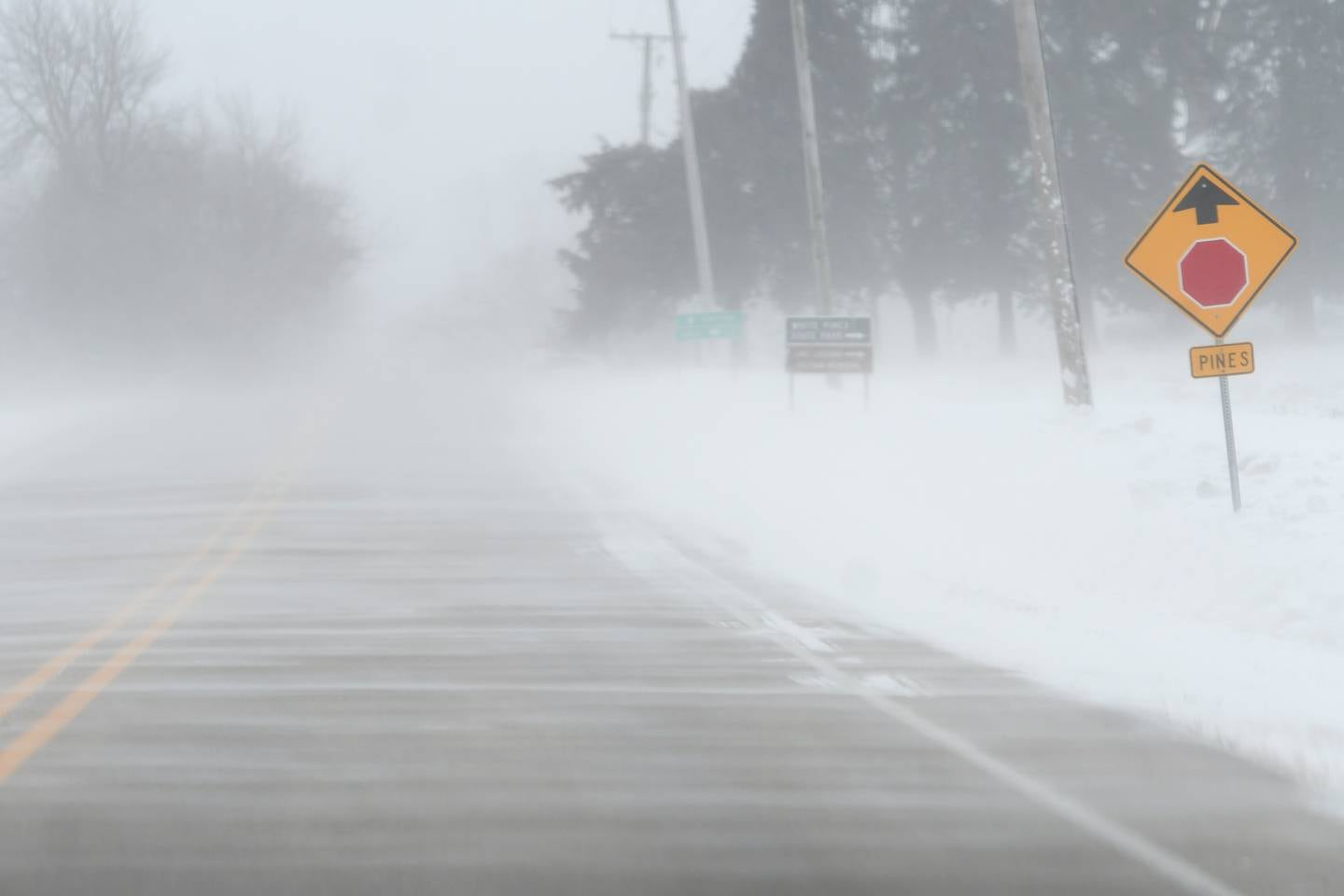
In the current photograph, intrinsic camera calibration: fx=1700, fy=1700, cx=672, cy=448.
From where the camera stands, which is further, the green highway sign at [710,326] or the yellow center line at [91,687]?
the green highway sign at [710,326]

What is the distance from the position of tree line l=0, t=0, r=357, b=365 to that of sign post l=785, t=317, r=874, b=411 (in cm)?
4868

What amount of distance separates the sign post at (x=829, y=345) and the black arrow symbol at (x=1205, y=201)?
13777 millimetres

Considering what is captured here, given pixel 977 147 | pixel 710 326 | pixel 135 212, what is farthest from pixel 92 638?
pixel 135 212

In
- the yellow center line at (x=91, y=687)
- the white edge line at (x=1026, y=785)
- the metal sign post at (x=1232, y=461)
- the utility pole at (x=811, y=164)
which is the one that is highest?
the utility pole at (x=811, y=164)

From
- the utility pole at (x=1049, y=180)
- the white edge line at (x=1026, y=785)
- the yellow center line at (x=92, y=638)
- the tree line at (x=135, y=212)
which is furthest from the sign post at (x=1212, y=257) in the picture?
the tree line at (x=135, y=212)

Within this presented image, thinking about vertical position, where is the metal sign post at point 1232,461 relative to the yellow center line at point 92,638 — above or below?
above

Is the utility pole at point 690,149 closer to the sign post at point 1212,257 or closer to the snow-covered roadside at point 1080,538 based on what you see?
the snow-covered roadside at point 1080,538

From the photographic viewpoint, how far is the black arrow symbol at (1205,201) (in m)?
13.7

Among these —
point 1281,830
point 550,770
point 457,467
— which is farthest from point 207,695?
point 457,467

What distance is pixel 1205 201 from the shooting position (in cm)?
1377

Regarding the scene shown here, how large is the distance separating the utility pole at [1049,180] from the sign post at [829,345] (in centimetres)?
670

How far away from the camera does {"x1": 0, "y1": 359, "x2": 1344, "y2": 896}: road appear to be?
5.68 meters

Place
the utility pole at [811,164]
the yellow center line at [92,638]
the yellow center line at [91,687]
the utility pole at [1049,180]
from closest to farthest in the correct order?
the yellow center line at [91,687]
the yellow center line at [92,638]
the utility pole at [1049,180]
the utility pole at [811,164]

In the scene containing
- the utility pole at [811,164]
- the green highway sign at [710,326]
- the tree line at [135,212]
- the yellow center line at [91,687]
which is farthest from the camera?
the tree line at [135,212]
